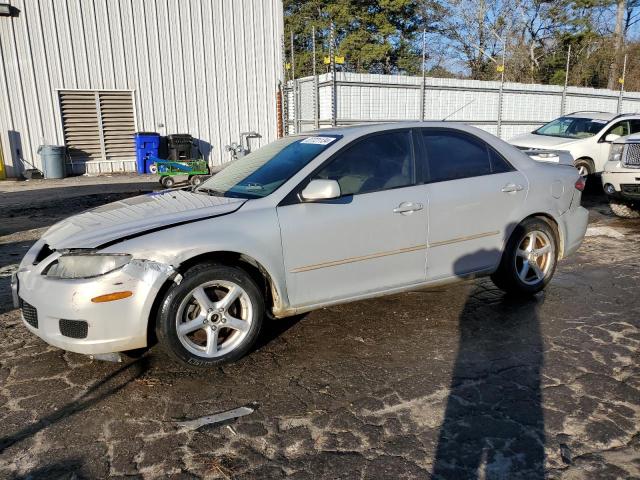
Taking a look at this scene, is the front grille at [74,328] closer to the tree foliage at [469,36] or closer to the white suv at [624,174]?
the white suv at [624,174]

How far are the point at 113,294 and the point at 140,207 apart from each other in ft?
2.90

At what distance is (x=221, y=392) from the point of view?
3.21 metres

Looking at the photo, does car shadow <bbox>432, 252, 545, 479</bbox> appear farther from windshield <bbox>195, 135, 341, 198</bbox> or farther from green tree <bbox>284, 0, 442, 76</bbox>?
green tree <bbox>284, 0, 442, 76</bbox>

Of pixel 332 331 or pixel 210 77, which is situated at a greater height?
pixel 210 77

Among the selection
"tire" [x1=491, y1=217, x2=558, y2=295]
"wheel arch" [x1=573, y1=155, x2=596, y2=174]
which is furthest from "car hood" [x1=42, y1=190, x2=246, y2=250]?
"wheel arch" [x1=573, y1=155, x2=596, y2=174]

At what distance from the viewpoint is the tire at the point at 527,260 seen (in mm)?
4637

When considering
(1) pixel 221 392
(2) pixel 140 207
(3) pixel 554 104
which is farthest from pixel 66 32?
(3) pixel 554 104

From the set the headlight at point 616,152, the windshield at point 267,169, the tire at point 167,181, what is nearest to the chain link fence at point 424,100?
the tire at point 167,181

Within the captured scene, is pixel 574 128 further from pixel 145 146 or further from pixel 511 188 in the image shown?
pixel 145 146

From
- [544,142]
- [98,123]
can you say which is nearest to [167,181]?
[98,123]

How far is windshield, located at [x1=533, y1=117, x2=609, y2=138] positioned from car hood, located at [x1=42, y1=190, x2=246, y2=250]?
10513 mm

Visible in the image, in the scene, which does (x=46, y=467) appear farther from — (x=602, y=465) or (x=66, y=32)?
(x=66, y=32)

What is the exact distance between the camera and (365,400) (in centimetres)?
311

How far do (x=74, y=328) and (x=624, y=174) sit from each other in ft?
26.8
